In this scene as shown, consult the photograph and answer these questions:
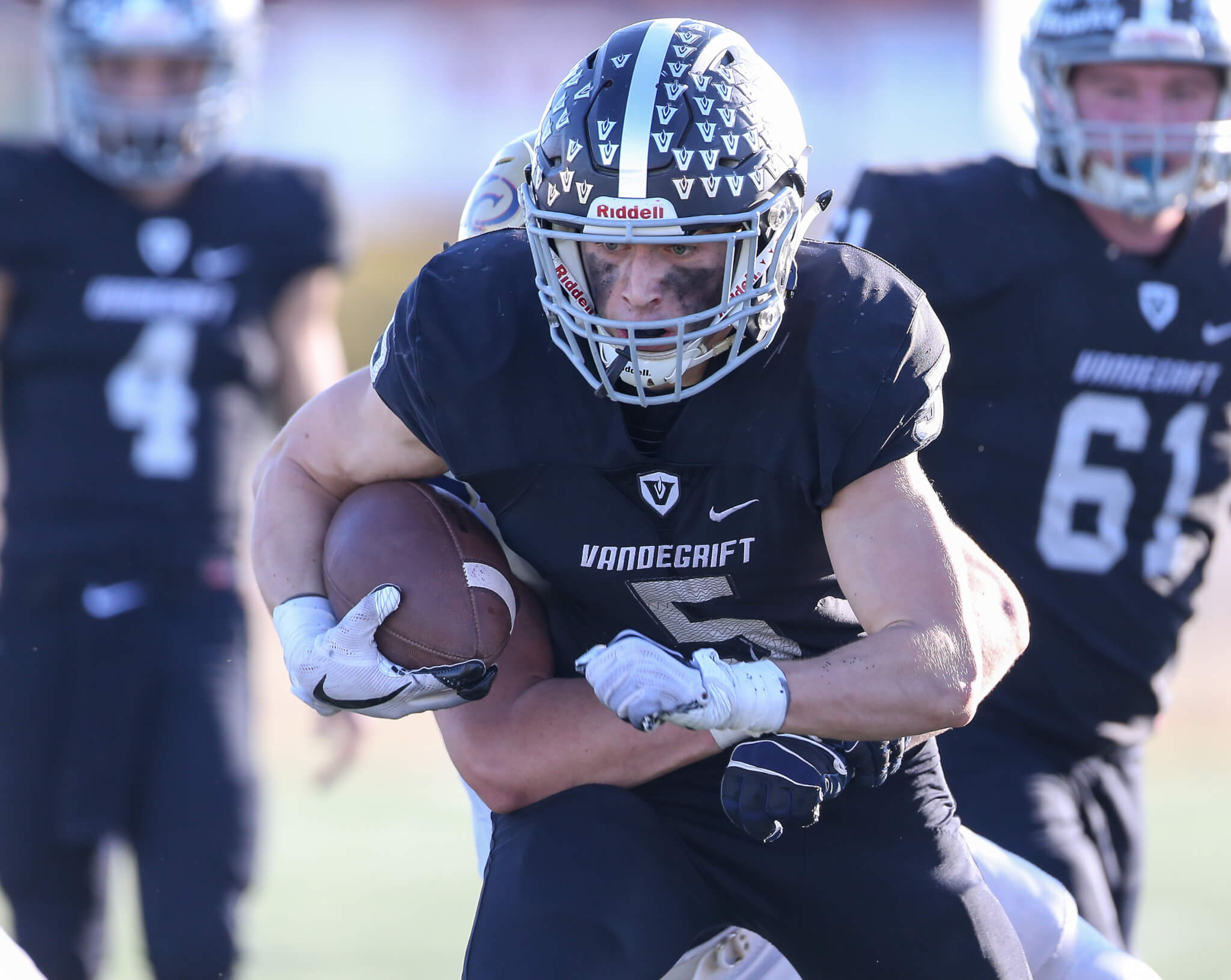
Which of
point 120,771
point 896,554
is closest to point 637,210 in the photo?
point 896,554

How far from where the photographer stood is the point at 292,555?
2.42 m

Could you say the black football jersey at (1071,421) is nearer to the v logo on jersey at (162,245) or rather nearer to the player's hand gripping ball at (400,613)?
the player's hand gripping ball at (400,613)

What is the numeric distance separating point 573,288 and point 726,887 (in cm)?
81

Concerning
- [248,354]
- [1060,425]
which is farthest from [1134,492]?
[248,354]

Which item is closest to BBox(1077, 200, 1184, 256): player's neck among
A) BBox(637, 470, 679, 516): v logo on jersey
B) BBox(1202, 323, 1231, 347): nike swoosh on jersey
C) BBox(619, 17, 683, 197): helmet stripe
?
BBox(1202, 323, 1231, 347): nike swoosh on jersey

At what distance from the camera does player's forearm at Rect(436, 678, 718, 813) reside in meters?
2.31

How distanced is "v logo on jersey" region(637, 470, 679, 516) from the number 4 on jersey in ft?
6.64

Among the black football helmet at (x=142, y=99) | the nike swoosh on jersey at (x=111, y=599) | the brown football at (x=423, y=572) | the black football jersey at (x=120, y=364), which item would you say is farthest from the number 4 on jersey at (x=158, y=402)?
the brown football at (x=423, y=572)

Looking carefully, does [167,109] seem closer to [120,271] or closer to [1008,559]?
[120,271]

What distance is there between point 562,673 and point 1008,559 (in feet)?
3.86

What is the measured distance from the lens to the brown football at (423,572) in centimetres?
221

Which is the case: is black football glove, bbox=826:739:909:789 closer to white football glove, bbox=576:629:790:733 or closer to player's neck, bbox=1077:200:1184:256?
white football glove, bbox=576:629:790:733

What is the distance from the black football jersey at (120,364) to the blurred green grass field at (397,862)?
40cm

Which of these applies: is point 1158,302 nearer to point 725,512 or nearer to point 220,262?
point 725,512
